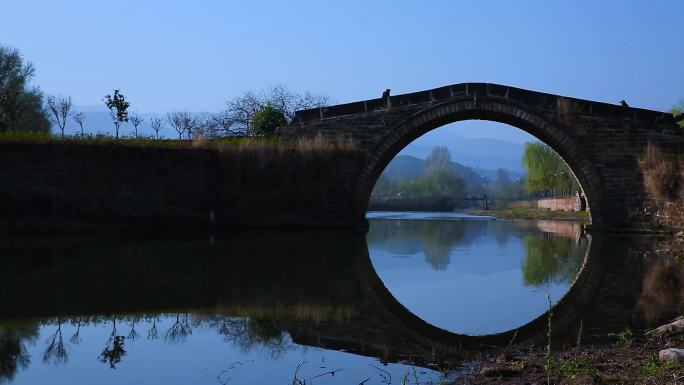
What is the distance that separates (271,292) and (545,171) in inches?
2158

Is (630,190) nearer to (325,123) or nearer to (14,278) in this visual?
(325,123)

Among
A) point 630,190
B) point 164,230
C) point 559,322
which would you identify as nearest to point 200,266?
point 559,322

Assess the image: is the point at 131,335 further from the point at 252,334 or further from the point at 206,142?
the point at 206,142

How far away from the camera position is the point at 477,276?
12109mm

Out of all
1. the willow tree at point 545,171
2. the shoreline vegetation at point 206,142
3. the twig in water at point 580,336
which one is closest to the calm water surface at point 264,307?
the twig in water at point 580,336

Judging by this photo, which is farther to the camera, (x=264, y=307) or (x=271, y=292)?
Result: (x=271, y=292)

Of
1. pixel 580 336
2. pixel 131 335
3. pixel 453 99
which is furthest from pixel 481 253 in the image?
pixel 131 335

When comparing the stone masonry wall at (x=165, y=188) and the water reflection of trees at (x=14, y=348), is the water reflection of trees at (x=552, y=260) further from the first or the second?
the water reflection of trees at (x=14, y=348)

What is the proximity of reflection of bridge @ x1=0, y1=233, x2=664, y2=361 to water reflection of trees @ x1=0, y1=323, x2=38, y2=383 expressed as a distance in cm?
71

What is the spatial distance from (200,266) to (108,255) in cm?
264

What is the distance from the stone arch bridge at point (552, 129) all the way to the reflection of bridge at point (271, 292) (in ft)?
28.7

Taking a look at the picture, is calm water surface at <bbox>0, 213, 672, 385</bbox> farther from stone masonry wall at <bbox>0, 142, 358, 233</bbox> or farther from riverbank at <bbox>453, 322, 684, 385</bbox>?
stone masonry wall at <bbox>0, 142, 358, 233</bbox>

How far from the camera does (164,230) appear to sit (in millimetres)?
21547

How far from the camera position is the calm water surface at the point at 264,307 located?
231 inches
